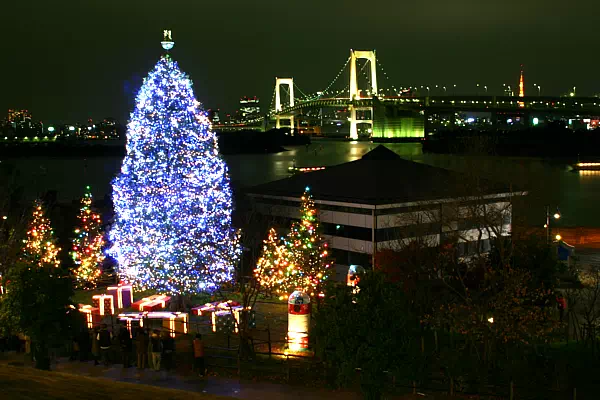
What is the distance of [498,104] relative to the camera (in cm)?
4634

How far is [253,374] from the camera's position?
6422 millimetres

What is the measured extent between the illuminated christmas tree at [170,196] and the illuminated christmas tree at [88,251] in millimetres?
1695

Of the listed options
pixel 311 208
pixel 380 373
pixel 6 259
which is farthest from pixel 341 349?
pixel 6 259

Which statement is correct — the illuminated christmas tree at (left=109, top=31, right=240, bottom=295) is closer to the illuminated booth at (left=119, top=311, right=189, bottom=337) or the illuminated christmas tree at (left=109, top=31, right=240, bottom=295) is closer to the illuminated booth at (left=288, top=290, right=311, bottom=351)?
the illuminated booth at (left=119, top=311, right=189, bottom=337)

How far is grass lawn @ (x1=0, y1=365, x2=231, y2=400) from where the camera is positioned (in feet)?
16.1

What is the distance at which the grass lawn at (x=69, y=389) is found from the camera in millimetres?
4914

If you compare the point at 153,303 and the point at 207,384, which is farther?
the point at 153,303

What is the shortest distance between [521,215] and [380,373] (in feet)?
17.0

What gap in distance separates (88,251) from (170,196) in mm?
2808

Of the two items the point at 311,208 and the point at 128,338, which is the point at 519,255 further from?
the point at 128,338

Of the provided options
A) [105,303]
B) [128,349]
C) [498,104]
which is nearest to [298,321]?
[128,349]

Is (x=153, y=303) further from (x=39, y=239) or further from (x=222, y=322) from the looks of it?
(x=39, y=239)

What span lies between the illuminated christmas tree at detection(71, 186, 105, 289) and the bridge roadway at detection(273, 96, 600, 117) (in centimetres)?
3439

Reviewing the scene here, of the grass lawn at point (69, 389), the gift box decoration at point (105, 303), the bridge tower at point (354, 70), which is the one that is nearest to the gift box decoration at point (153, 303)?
the gift box decoration at point (105, 303)
